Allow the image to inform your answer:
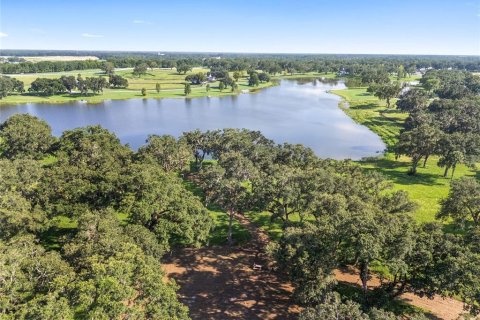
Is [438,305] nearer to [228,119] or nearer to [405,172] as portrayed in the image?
[405,172]

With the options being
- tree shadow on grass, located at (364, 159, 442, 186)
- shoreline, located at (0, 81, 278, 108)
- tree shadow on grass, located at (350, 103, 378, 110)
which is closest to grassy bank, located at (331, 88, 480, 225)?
tree shadow on grass, located at (364, 159, 442, 186)

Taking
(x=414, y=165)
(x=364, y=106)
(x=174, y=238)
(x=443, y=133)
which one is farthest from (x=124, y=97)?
(x=443, y=133)

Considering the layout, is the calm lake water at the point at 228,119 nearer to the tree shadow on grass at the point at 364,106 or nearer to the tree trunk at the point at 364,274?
the tree shadow on grass at the point at 364,106

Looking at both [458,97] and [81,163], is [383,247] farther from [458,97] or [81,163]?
[458,97]

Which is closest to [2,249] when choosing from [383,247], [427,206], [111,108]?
[383,247]

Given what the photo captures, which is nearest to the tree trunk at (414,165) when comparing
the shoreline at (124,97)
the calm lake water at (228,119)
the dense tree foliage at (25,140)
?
the calm lake water at (228,119)
